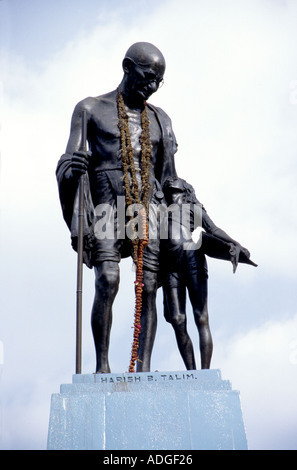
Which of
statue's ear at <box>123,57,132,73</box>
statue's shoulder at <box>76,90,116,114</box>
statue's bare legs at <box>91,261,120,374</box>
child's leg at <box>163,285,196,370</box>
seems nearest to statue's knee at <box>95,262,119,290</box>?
statue's bare legs at <box>91,261,120,374</box>

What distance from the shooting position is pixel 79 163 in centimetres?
988

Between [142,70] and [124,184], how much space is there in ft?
4.57

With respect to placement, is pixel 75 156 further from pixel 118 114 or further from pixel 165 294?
pixel 165 294

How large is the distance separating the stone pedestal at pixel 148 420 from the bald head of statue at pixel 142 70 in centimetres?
372

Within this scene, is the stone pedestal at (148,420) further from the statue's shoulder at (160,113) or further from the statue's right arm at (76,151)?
the statue's shoulder at (160,113)

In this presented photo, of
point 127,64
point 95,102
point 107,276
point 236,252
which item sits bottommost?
point 107,276

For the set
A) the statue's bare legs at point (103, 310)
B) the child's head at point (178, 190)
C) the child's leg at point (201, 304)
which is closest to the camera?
the statue's bare legs at point (103, 310)

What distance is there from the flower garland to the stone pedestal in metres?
0.93

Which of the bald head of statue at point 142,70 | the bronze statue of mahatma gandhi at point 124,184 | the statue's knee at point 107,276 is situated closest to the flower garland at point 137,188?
the bronze statue of mahatma gandhi at point 124,184

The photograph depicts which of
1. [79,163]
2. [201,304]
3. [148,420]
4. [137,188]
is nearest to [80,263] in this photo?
[79,163]

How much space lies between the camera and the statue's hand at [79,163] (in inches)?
389

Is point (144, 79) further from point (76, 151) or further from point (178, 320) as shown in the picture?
point (178, 320)
